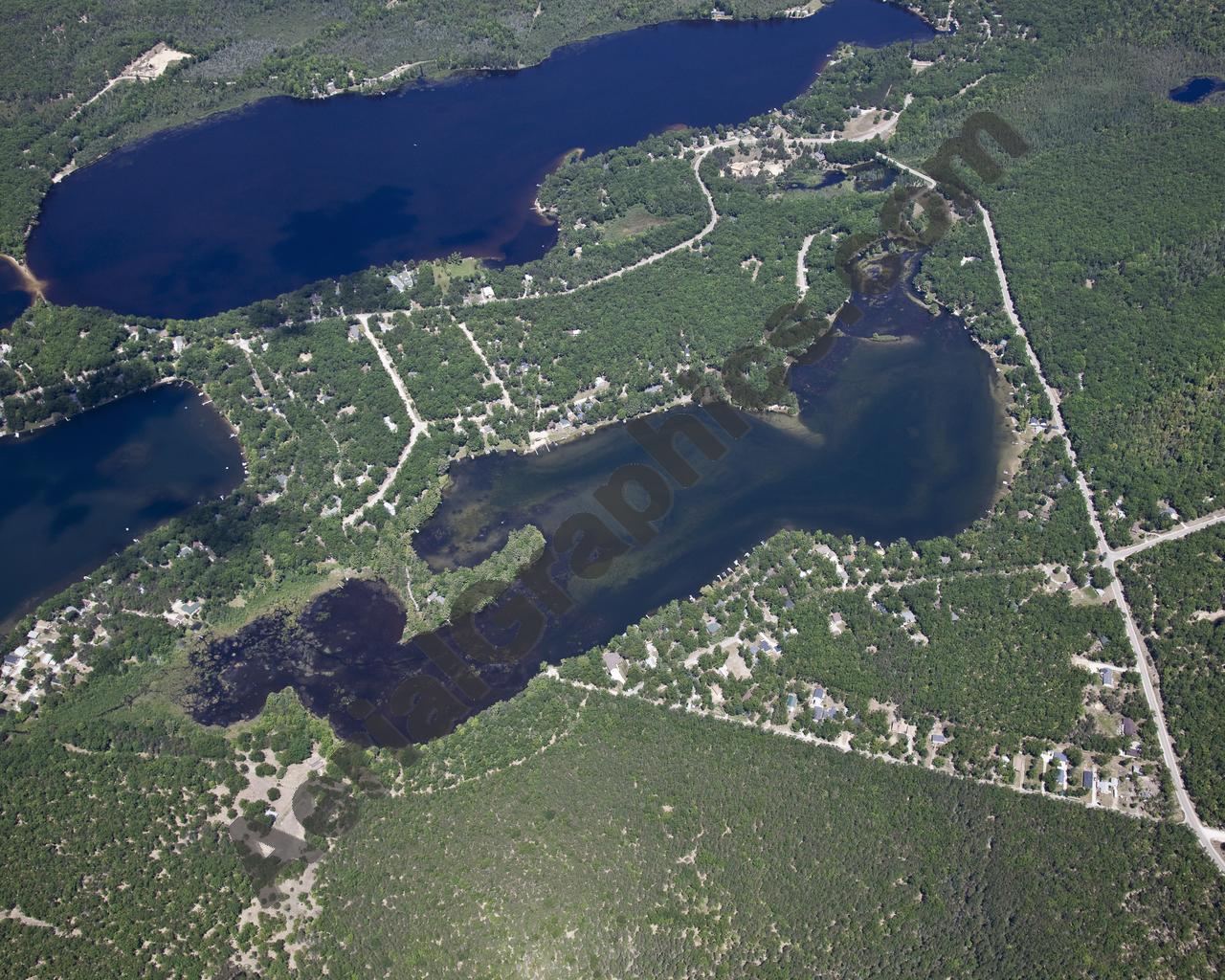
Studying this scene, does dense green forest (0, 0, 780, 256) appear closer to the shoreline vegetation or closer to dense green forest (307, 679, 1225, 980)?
the shoreline vegetation

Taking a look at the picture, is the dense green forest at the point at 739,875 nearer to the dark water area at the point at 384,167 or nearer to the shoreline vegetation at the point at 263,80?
the dark water area at the point at 384,167

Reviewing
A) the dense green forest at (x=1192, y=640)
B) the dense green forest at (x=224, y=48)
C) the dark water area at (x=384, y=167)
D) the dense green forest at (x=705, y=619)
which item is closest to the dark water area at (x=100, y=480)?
the dense green forest at (x=705, y=619)

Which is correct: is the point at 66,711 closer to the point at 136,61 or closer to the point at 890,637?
the point at 890,637

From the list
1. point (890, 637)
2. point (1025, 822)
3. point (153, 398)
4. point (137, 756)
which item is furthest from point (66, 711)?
point (1025, 822)

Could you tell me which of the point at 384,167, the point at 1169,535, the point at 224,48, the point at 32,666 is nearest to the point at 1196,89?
the point at 1169,535

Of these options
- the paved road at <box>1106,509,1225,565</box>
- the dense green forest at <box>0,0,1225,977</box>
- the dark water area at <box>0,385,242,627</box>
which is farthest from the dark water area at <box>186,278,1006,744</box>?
the dark water area at <box>0,385,242,627</box>

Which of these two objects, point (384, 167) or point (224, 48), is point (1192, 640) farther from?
point (224, 48)

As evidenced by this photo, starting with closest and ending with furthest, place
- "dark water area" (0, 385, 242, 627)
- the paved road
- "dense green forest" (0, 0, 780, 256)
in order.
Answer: the paved road
"dark water area" (0, 385, 242, 627)
"dense green forest" (0, 0, 780, 256)
